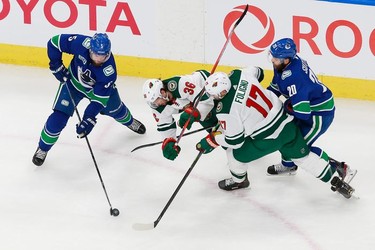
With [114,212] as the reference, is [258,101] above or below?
above

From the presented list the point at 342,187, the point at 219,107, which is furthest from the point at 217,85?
the point at 342,187

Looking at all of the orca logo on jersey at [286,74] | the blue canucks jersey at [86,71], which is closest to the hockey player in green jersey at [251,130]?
the orca logo on jersey at [286,74]

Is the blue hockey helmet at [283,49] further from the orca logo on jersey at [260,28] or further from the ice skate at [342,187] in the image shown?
the orca logo on jersey at [260,28]

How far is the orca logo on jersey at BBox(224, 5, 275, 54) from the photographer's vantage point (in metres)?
6.26

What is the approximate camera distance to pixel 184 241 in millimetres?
4910

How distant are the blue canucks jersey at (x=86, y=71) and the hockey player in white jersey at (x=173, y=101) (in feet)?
0.98

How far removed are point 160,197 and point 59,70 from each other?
3.10 ft

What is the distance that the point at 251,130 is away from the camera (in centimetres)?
506

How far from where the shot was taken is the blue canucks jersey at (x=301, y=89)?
5.03 meters

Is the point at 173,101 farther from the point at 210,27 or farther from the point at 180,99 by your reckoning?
the point at 210,27

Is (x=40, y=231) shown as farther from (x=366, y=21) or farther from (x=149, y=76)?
(x=366, y=21)

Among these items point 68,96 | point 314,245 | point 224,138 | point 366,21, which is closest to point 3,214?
point 68,96

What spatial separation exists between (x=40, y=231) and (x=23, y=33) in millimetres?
2269

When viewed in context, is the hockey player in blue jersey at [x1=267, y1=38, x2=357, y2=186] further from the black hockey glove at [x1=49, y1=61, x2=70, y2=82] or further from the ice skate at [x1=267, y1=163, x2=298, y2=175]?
the black hockey glove at [x1=49, y1=61, x2=70, y2=82]
